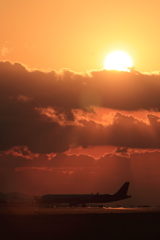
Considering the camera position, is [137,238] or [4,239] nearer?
[4,239]

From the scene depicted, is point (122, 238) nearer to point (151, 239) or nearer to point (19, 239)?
point (151, 239)

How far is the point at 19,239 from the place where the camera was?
40.6 m

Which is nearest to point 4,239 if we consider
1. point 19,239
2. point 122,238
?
point 19,239

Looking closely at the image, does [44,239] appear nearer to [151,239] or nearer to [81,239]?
[81,239]

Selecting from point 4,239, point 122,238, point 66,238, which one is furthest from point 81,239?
point 4,239

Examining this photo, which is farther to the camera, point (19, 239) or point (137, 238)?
point (137, 238)

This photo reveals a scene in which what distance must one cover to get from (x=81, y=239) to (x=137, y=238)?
273 inches

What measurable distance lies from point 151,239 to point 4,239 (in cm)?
1604

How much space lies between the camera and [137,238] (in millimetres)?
44000

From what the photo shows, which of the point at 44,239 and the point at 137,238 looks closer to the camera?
the point at 44,239

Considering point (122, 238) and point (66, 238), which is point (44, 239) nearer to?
point (66, 238)

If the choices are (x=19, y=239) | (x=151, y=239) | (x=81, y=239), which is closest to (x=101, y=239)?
(x=81, y=239)

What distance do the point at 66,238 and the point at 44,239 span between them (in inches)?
106

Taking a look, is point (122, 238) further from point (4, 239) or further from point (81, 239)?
point (4, 239)
